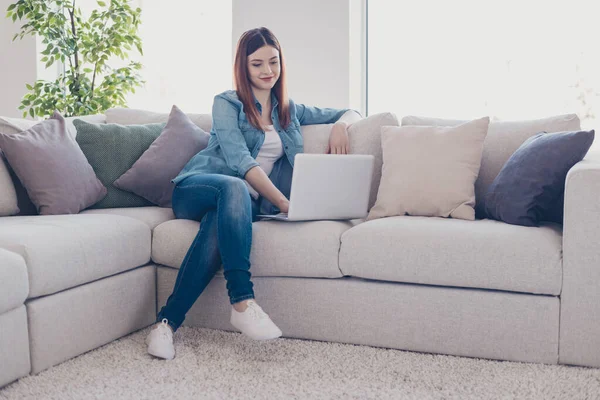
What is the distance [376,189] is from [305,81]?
1.69m

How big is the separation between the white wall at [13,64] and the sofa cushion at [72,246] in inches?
112

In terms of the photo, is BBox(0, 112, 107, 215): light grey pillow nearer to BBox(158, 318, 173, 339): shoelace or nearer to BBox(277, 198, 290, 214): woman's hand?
BBox(158, 318, 173, 339): shoelace

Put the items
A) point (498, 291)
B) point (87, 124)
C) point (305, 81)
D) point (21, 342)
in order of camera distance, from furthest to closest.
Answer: point (305, 81)
point (87, 124)
point (498, 291)
point (21, 342)

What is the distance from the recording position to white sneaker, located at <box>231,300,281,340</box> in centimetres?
225

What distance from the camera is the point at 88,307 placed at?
233cm

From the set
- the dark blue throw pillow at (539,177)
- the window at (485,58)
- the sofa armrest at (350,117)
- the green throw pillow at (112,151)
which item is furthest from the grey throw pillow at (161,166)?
the window at (485,58)

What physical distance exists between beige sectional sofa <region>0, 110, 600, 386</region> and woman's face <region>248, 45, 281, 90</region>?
25.3 inches

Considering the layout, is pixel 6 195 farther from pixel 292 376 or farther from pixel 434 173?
pixel 434 173

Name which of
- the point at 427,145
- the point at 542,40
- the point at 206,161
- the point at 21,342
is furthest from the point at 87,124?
the point at 542,40

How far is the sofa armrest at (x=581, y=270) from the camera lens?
83.7 inches

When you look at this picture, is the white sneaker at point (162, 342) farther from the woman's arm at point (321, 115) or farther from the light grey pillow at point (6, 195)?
the woman's arm at point (321, 115)

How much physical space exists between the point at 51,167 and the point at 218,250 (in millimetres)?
872

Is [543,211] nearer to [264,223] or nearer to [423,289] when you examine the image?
[423,289]

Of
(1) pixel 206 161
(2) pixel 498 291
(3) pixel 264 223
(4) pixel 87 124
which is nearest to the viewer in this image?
(2) pixel 498 291
